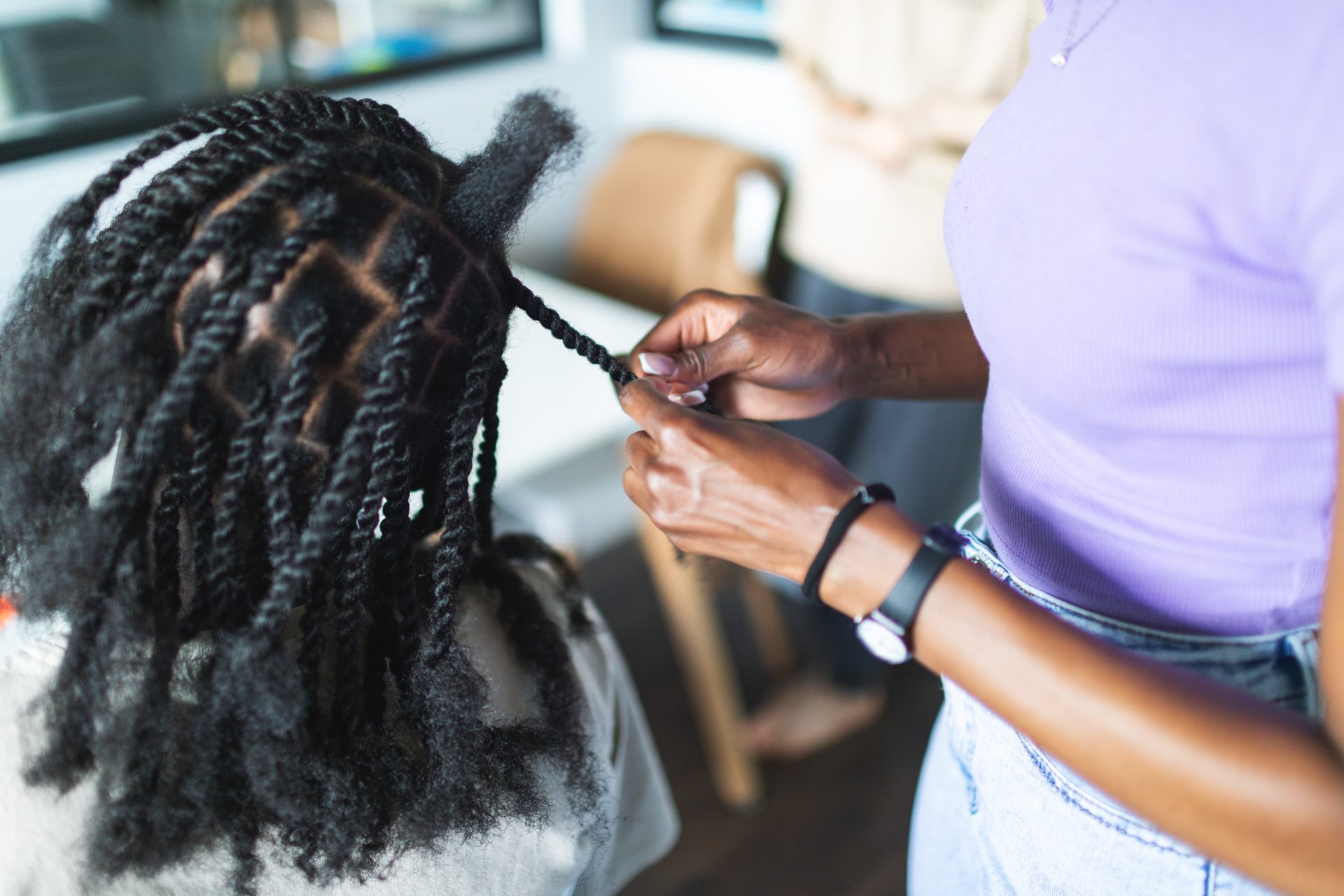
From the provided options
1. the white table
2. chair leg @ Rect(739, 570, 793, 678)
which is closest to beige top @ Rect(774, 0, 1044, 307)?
the white table

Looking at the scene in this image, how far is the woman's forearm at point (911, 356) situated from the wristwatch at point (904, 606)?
0.28m

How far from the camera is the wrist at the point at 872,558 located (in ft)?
1.75

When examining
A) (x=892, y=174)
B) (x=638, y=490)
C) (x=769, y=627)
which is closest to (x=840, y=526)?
(x=638, y=490)

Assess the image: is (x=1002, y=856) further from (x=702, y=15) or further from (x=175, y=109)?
(x=702, y=15)

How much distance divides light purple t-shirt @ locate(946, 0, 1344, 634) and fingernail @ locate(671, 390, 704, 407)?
0.21 metres

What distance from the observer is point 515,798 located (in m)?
0.64

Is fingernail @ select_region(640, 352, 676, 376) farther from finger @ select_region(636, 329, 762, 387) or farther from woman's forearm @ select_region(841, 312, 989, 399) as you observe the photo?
woman's forearm @ select_region(841, 312, 989, 399)

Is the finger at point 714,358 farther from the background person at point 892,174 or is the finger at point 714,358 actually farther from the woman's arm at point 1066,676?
the background person at point 892,174

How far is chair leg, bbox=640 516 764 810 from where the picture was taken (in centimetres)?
162

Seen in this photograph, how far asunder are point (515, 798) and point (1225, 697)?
0.42 m

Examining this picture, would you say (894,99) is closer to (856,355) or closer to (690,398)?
(856,355)

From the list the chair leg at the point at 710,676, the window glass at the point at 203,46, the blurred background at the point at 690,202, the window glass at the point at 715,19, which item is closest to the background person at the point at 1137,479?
the blurred background at the point at 690,202

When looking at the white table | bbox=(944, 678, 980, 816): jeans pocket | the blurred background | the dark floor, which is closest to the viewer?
bbox=(944, 678, 980, 816): jeans pocket

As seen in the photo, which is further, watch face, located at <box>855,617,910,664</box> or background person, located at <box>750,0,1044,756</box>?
background person, located at <box>750,0,1044,756</box>
